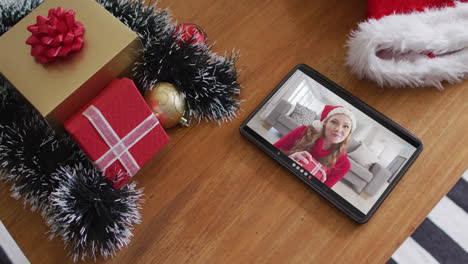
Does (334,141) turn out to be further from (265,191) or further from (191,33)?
(191,33)

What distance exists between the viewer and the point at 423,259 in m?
0.92

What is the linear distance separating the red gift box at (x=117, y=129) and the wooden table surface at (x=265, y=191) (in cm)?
5

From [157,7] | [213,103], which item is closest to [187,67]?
[213,103]

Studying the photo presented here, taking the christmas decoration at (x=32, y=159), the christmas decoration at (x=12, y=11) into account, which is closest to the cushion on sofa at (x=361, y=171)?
the christmas decoration at (x=32, y=159)

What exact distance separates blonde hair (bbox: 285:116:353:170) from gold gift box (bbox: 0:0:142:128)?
30 cm

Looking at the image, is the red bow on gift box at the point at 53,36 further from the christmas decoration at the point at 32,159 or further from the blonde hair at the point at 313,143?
the blonde hair at the point at 313,143

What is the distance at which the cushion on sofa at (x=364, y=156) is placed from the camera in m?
0.60

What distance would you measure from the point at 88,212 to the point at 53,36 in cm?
25

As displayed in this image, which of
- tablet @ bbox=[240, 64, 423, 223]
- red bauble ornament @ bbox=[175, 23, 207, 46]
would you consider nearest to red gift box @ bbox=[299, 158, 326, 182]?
tablet @ bbox=[240, 64, 423, 223]

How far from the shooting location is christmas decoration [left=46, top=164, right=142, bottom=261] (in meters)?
0.53

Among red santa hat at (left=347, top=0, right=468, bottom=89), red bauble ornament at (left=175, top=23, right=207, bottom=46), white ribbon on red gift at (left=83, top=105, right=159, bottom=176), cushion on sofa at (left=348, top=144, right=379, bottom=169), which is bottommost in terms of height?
white ribbon on red gift at (left=83, top=105, right=159, bottom=176)

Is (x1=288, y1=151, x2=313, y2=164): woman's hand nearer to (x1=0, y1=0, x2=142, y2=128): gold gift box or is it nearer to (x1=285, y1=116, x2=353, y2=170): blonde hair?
(x1=285, y1=116, x2=353, y2=170): blonde hair

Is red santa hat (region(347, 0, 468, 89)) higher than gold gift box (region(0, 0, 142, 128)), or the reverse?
red santa hat (region(347, 0, 468, 89))

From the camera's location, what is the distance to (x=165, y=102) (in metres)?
0.59
